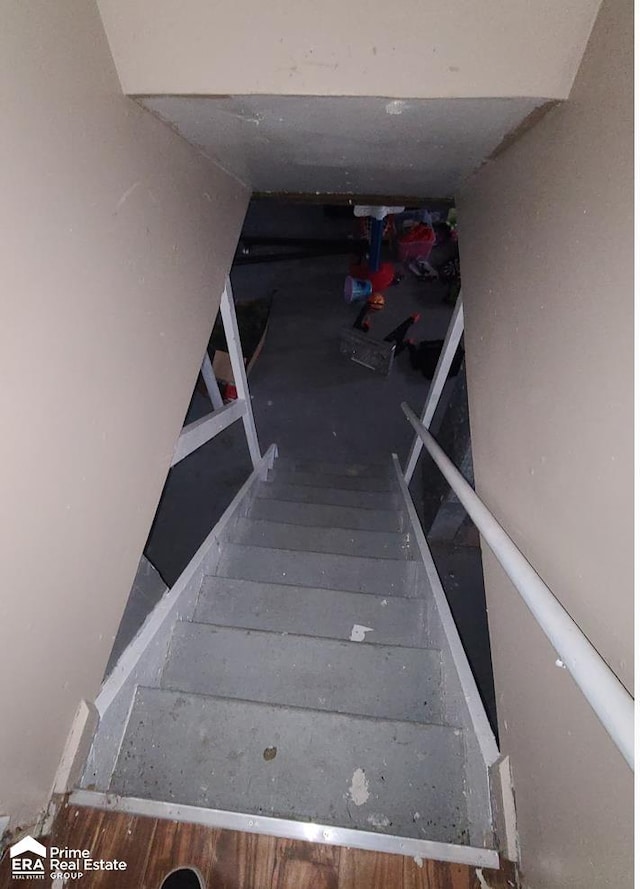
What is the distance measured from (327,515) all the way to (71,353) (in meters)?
2.05

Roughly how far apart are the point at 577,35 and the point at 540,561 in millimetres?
998

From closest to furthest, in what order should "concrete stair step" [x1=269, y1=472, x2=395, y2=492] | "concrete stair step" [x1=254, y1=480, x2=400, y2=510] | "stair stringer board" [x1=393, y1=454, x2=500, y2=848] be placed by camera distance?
"stair stringer board" [x1=393, y1=454, x2=500, y2=848] → "concrete stair step" [x1=254, y1=480, x2=400, y2=510] → "concrete stair step" [x1=269, y1=472, x2=395, y2=492]

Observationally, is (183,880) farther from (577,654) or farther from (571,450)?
(571,450)

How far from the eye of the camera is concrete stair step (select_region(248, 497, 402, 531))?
106 inches

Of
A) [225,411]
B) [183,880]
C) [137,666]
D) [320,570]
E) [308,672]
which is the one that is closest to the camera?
[183,880]

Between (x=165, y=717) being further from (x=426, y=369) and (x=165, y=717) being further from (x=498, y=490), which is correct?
(x=426, y=369)

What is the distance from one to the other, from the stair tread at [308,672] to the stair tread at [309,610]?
0.14 metres

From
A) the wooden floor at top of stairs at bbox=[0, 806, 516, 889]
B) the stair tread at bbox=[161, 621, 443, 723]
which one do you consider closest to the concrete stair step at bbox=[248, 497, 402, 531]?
the stair tread at bbox=[161, 621, 443, 723]

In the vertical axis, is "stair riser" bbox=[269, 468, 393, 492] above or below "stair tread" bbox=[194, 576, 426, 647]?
above

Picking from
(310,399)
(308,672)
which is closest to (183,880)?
(308,672)

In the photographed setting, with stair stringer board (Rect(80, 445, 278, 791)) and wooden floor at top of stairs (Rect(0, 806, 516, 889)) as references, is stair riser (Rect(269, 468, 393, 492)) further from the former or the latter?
wooden floor at top of stairs (Rect(0, 806, 516, 889))

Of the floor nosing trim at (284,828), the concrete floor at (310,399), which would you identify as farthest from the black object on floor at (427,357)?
the floor nosing trim at (284,828)

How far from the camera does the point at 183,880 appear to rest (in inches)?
40.9

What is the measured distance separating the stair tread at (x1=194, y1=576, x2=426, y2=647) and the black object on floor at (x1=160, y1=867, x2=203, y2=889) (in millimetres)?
721
